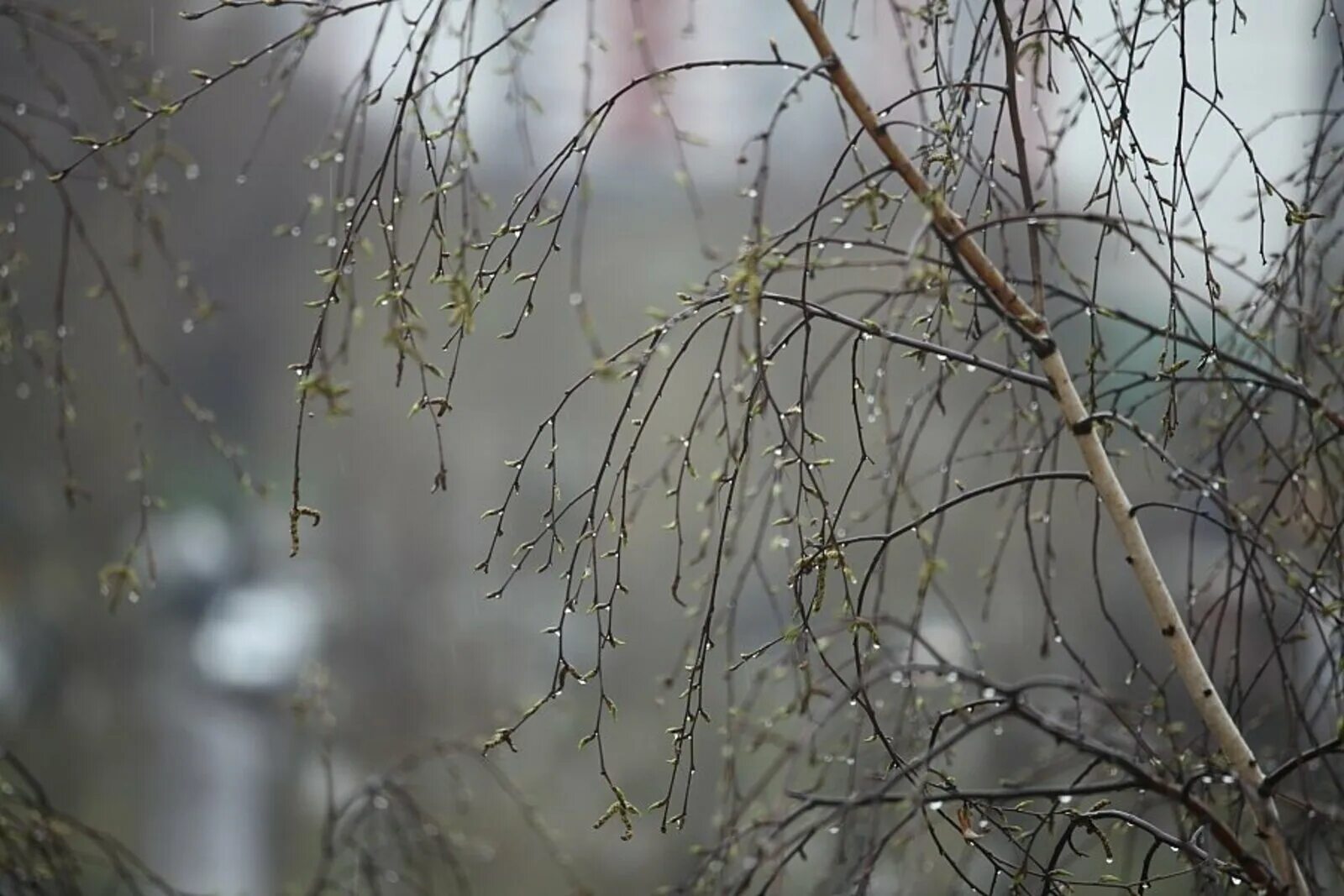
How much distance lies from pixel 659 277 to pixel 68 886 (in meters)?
1.25

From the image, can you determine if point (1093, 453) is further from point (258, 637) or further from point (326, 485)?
point (258, 637)

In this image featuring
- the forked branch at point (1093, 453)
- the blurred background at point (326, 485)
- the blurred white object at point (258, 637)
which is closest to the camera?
the forked branch at point (1093, 453)

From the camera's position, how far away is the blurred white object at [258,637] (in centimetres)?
221

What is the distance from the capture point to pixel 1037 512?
2141 mm

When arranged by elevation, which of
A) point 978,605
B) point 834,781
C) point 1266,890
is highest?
point 978,605

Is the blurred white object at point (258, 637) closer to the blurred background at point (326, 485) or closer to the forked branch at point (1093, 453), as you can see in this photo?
the blurred background at point (326, 485)

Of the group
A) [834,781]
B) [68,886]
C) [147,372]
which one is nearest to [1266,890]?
[68,886]

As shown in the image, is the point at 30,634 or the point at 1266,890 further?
the point at 30,634

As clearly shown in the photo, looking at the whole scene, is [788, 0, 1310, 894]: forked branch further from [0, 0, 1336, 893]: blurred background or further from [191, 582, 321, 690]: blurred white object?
[191, 582, 321, 690]: blurred white object

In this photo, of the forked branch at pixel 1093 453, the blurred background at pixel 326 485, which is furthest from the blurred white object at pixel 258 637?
the forked branch at pixel 1093 453

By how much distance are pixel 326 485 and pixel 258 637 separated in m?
0.28

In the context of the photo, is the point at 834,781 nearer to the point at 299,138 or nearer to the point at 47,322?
the point at 299,138

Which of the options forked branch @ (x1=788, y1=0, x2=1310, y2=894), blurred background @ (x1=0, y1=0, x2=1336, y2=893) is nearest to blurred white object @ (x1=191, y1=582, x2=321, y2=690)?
blurred background @ (x1=0, y1=0, x2=1336, y2=893)

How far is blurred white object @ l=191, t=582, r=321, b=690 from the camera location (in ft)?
7.26
